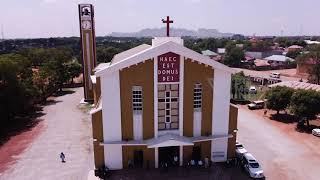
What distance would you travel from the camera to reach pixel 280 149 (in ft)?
107

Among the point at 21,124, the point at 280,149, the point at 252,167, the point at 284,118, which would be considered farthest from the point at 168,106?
the point at 21,124

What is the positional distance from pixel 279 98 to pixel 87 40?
3126 centimetres

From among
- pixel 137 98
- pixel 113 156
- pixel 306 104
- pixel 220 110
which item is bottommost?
pixel 113 156

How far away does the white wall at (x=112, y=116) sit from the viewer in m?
25.5

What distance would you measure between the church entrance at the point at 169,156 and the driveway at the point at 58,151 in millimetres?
6768

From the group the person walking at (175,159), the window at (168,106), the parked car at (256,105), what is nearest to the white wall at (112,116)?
the window at (168,106)

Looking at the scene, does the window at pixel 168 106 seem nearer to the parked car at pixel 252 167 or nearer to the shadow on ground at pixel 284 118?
the parked car at pixel 252 167

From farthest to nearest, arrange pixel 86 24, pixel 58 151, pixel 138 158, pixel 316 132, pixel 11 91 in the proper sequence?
pixel 86 24
pixel 11 91
pixel 316 132
pixel 58 151
pixel 138 158

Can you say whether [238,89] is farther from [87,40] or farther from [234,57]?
[234,57]

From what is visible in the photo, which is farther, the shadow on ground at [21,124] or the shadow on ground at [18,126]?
the shadow on ground at [21,124]

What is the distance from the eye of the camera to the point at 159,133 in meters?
26.8

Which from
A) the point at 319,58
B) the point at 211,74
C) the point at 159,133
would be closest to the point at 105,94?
the point at 159,133

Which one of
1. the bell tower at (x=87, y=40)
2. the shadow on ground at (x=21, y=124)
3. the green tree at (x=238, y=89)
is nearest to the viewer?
the shadow on ground at (x=21, y=124)

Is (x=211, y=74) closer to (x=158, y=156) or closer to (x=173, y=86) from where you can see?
(x=173, y=86)
